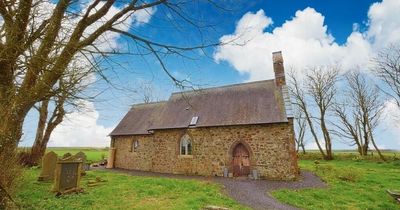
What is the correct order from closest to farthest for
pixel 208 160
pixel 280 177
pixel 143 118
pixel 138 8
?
pixel 138 8 < pixel 280 177 < pixel 208 160 < pixel 143 118

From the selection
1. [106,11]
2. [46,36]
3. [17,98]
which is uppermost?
Result: [106,11]

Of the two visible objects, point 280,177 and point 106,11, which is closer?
point 106,11

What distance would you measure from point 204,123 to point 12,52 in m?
15.5

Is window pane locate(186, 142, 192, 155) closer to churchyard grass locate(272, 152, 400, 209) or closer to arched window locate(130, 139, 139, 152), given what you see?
arched window locate(130, 139, 139, 152)

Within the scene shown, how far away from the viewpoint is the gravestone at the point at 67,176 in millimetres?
11203

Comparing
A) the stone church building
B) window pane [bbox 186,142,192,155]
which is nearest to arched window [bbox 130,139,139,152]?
the stone church building

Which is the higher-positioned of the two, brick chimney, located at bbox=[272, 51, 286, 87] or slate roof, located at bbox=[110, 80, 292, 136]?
brick chimney, located at bbox=[272, 51, 286, 87]

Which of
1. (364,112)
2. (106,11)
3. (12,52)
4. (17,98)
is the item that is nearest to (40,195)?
(17,98)

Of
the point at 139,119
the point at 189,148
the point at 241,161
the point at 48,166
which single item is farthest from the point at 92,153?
the point at 241,161

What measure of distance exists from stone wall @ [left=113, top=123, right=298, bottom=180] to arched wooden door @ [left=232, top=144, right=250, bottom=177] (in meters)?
0.33

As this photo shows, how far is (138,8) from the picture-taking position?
5738 mm

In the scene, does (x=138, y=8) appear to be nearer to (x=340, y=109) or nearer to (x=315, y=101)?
(x=315, y=101)

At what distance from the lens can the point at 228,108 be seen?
66.5ft

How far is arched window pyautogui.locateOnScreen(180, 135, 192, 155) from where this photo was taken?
2029 cm
